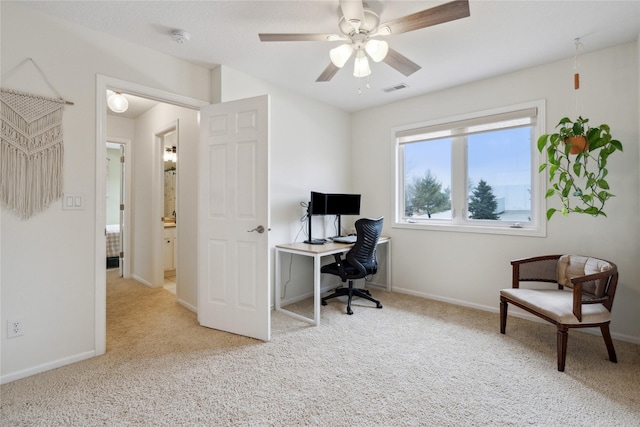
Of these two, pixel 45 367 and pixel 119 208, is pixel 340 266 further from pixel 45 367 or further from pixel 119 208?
pixel 119 208

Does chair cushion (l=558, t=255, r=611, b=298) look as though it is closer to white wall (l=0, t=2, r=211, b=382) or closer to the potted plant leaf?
the potted plant leaf

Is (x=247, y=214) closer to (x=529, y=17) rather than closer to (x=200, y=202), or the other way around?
(x=200, y=202)

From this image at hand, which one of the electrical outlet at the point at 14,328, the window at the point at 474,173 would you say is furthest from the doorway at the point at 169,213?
the window at the point at 474,173

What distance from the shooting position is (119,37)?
246 cm

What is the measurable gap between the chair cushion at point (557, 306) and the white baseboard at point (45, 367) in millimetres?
3384

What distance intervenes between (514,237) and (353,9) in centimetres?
269

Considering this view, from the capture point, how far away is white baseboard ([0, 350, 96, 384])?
2.00 meters

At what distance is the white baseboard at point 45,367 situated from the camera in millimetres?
2000

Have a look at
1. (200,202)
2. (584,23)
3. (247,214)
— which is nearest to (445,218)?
(584,23)

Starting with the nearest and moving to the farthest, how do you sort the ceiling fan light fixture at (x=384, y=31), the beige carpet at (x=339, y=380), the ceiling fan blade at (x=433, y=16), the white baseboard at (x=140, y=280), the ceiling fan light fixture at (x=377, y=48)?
1. the ceiling fan blade at (x=433, y=16)
2. the beige carpet at (x=339, y=380)
3. the ceiling fan light fixture at (x=384, y=31)
4. the ceiling fan light fixture at (x=377, y=48)
5. the white baseboard at (x=140, y=280)

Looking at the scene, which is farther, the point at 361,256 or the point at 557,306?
the point at 361,256

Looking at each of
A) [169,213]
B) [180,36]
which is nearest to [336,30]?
[180,36]

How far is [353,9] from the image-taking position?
5.86 ft

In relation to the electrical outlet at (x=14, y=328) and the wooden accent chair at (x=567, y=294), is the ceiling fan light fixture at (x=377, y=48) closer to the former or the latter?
the wooden accent chair at (x=567, y=294)
